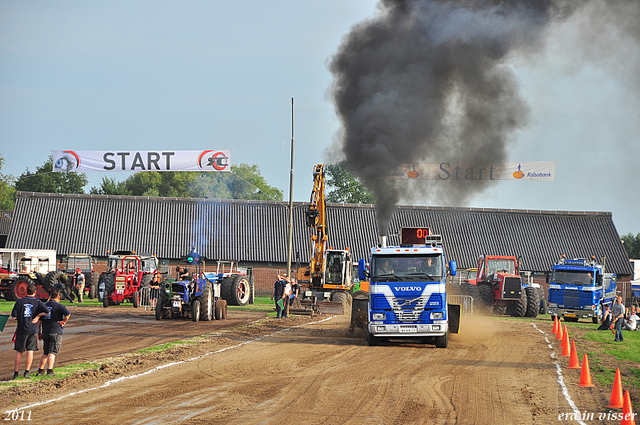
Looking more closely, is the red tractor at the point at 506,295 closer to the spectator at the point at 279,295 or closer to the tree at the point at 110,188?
the spectator at the point at 279,295

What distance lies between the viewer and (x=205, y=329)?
21391 millimetres

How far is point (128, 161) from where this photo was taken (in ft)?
146

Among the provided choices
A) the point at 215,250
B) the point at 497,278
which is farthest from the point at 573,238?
the point at 215,250

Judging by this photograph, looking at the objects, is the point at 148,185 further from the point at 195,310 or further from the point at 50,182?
the point at 195,310

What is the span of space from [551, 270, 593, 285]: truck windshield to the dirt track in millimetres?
15337

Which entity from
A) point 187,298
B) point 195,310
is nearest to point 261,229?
point 187,298

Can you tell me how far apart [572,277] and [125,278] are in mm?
21946

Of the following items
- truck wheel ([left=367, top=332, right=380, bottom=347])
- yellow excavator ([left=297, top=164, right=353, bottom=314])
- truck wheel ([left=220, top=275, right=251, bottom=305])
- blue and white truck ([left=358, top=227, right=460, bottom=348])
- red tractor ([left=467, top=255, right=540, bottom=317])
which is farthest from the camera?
truck wheel ([left=220, top=275, right=251, bottom=305])

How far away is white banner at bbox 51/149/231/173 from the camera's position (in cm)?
4422

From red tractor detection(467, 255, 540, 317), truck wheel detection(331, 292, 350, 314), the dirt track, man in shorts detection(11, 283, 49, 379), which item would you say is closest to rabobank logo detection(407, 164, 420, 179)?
truck wheel detection(331, 292, 350, 314)

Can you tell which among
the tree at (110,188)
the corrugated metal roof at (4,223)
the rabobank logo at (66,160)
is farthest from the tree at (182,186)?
the rabobank logo at (66,160)

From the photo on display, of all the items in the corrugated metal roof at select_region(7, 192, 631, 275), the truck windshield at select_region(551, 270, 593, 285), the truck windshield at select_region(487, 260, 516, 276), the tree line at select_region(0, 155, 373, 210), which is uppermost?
the tree line at select_region(0, 155, 373, 210)

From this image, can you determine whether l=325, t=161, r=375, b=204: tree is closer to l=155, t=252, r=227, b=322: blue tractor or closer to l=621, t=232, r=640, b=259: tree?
l=621, t=232, r=640, b=259: tree

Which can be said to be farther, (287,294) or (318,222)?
(318,222)
